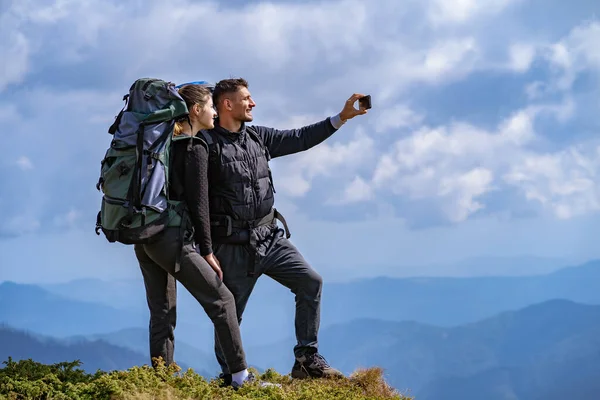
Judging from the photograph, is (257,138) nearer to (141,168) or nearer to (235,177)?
(235,177)

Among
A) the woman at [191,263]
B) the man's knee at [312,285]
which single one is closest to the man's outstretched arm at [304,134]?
the woman at [191,263]

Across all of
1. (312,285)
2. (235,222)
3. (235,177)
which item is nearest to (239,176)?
(235,177)

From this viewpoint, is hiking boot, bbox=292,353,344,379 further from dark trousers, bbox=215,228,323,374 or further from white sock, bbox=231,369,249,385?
white sock, bbox=231,369,249,385

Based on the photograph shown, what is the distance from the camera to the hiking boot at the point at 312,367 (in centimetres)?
980

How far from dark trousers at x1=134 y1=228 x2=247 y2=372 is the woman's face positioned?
127cm

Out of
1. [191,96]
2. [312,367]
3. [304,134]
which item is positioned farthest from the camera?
[304,134]

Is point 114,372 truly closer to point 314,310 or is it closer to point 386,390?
point 314,310

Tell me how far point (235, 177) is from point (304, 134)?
142cm

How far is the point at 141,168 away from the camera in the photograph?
8.02 m

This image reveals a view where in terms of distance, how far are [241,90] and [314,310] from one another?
2675mm

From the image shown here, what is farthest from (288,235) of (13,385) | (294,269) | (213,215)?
(13,385)

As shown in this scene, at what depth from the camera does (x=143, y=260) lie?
862cm

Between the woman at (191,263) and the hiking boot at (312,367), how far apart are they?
1097 mm

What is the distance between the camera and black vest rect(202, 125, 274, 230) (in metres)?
9.02
